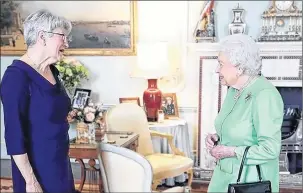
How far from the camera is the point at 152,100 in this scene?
2.12 metres

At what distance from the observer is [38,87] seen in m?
0.85

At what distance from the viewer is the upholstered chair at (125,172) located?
2.92ft

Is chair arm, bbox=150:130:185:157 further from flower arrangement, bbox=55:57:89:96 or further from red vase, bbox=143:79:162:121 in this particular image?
flower arrangement, bbox=55:57:89:96

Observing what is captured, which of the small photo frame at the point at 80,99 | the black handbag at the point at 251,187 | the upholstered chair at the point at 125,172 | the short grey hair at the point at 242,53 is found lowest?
the black handbag at the point at 251,187

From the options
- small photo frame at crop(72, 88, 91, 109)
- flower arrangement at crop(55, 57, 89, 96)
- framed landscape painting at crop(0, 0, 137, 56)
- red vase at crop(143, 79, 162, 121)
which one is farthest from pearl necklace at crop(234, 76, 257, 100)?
framed landscape painting at crop(0, 0, 137, 56)

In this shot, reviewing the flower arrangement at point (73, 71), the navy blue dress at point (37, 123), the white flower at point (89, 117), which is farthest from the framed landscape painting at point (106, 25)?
the navy blue dress at point (37, 123)

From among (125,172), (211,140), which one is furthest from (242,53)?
(125,172)

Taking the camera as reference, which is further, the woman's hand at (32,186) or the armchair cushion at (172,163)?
the armchair cushion at (172,163)

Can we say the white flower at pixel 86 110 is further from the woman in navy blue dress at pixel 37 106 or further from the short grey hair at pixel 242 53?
the short grey hair at pixel 242 53

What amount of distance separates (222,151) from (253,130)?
0.09 m

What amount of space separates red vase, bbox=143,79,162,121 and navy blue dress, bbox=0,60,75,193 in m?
1.14

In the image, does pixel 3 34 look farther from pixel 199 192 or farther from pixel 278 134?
pixel 278 134

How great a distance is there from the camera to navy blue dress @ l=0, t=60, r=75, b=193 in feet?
2.69

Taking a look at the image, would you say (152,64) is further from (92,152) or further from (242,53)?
(242,53)
